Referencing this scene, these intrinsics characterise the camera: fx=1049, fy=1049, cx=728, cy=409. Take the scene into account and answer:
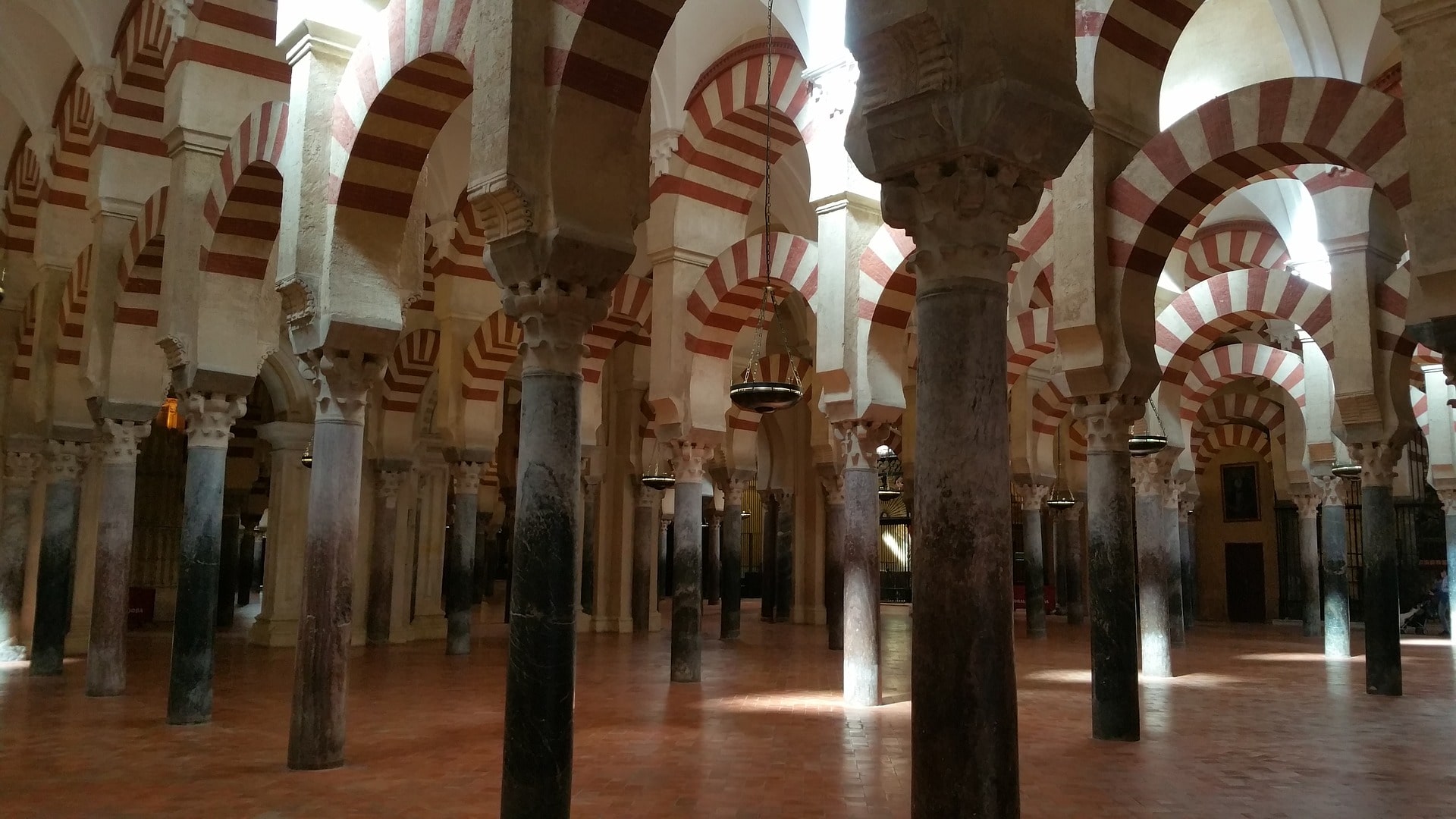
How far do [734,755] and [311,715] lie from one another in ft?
7.17

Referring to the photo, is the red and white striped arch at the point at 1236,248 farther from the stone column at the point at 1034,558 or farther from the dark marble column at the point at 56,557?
the dark marble column at the point at 56,557

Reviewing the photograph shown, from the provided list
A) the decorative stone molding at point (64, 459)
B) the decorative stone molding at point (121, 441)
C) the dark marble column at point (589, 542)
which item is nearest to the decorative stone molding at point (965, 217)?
the decorative stone molding at point (121, 441)

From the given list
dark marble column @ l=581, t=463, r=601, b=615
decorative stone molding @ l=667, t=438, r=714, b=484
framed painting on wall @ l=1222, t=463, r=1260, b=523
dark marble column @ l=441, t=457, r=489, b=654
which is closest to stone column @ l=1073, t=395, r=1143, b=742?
decorative stone molding @ l=667, t=438, r=714, b=484

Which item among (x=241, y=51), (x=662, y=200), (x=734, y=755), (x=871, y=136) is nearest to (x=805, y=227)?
(x=662, y=200)

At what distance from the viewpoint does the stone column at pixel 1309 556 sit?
585 inches

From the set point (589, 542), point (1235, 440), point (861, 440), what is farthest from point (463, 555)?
point (1235, 440)

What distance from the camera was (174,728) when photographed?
648 centimetres

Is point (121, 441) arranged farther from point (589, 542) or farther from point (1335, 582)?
point (1335, 582)

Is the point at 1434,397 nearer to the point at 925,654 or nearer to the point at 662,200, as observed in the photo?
the point at 662,200

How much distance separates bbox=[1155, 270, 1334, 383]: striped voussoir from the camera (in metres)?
A: 10.1

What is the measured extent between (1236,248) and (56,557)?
44.1 ft

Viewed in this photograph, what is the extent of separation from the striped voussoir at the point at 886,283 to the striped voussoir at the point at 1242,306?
11.3 feet

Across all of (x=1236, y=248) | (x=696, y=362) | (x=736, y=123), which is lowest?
(x=696, y=362)

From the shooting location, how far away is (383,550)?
40.5ft
